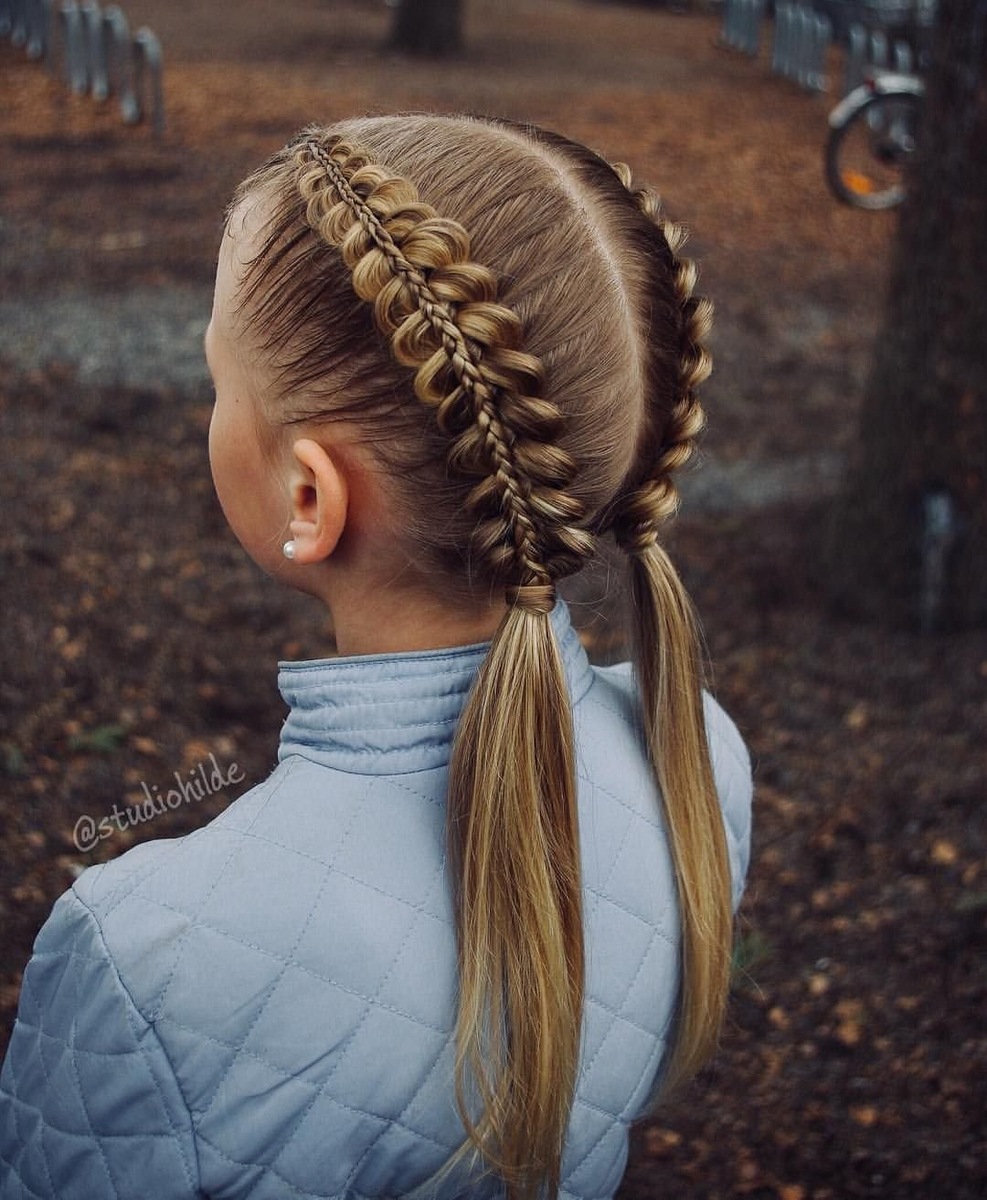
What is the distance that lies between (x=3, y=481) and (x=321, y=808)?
435cm

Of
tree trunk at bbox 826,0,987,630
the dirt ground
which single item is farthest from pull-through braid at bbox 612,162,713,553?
tree trunk at bbox 826,0,987,630

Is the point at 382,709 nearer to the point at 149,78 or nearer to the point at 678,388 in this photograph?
the point at 678,388

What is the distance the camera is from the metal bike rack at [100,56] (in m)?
11.3

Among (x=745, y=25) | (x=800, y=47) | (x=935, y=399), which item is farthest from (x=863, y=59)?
(x=935, y=399)

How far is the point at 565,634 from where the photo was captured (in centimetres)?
158

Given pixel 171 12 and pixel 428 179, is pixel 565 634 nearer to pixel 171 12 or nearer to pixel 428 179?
pixel 428 179

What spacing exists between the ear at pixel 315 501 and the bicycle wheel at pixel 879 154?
350 inches

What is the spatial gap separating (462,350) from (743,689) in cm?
320

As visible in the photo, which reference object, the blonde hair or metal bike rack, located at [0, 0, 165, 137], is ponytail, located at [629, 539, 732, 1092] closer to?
the blonde hair

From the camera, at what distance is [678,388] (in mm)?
1496

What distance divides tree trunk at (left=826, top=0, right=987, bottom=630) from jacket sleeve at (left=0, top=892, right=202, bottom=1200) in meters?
3.53

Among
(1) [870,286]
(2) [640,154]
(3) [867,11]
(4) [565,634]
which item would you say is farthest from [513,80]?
(4) [565,634]

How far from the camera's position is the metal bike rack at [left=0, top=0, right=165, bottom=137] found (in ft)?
37.1

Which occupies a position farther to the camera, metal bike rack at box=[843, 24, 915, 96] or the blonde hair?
metal bike rack at box=[843, 24, 915, 96]
